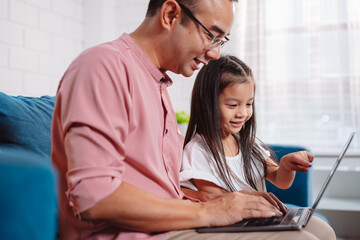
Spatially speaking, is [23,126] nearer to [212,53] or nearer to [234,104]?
[212,53]

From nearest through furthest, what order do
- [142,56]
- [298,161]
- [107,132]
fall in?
[107,132], [142,56], [298,161]

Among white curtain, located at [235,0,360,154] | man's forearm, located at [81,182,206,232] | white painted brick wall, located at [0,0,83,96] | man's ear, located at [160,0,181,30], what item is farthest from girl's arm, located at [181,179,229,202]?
white curtain, located at [235,0,360,154]

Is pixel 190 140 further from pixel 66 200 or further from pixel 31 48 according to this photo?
pixel 31 48

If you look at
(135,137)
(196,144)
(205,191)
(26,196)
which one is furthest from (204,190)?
(26,196)

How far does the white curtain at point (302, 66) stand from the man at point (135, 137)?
1679mm

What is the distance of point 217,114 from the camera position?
146cm

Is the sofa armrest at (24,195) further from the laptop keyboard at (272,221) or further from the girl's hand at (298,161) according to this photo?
the girl's hand at (298,161)

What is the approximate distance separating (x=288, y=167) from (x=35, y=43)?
5.00ft

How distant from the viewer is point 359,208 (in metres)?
2.29

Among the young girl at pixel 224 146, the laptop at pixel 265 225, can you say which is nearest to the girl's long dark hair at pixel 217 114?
the young girl at pixel 224 146

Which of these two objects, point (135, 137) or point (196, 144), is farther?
point (196, 144)

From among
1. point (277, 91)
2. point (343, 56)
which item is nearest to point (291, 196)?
point (277, 91)

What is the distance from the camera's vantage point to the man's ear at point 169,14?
3.28 ft

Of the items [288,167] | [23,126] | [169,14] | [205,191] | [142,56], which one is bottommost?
[205,191]
